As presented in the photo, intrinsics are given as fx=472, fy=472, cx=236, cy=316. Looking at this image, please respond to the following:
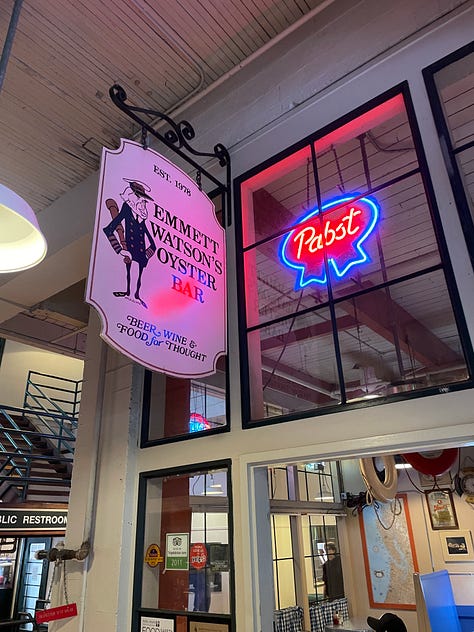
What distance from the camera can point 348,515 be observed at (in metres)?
8.07

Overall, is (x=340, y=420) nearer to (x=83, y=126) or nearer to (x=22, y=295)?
(x=83, y=126)

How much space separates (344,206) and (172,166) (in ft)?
3.54

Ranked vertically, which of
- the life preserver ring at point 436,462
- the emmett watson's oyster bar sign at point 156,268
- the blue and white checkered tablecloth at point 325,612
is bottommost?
the blue and white checkered tablecloth at point 325,612

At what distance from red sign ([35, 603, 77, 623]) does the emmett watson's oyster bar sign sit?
181cm

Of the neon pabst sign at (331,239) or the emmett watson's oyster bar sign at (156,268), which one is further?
the neon pabst sign at (331,239)

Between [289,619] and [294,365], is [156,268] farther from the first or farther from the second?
[289,619]

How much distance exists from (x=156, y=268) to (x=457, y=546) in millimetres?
6932

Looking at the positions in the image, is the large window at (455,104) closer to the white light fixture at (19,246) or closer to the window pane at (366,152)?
the window pane at (366,152)

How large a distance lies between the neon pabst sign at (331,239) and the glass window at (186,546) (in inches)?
51.2

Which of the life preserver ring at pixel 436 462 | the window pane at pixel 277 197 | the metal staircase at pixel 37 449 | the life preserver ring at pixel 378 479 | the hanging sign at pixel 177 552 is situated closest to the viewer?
the hanging sign at pixel 177 552

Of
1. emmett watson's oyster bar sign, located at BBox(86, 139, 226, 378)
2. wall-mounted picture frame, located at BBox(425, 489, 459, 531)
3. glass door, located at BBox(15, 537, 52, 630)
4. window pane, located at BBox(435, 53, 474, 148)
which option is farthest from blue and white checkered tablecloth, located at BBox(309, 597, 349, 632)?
glass door, located at BBox(15, 537, 52, 630)

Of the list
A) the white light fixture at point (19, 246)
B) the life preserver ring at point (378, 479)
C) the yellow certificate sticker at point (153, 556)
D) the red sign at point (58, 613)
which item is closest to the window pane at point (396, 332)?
the life preserver ring at point (378, 479)

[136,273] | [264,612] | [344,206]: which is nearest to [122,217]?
[136,273]

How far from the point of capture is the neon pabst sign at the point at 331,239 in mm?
2701
